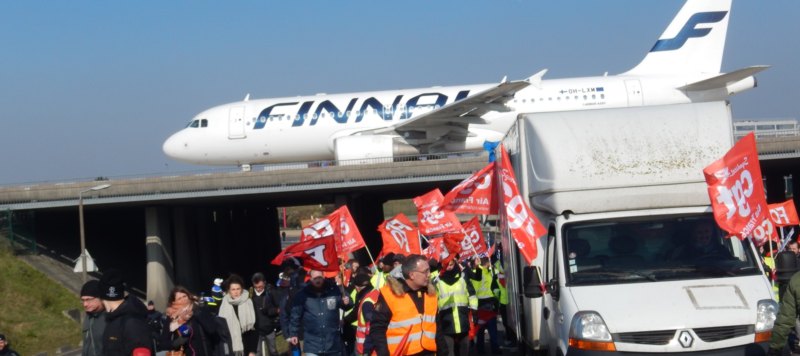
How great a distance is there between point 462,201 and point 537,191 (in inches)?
125

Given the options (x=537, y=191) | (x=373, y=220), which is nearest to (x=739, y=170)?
(x=537, y=191)

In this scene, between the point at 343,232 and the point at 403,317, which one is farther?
the point at 343,232

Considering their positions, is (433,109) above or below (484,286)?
above

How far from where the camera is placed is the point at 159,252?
39.7m

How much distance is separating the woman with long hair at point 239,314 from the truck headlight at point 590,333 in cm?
459

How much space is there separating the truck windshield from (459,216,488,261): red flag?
6.85 meters

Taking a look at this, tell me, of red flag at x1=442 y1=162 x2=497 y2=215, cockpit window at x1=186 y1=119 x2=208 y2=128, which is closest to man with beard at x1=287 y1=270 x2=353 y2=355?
red flag at x1=442 y1=162 x2=497 y2=215

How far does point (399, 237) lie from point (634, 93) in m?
21.0

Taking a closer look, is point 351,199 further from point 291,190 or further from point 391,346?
point 391,346

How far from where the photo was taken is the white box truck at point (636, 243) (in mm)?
9211

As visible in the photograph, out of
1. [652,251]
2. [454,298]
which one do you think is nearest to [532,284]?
[652,251]

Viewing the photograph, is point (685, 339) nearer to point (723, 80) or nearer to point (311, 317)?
point (311, 317)

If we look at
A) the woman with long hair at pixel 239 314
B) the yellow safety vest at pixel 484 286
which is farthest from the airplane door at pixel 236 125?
the woman with long hair at pixel 239 314

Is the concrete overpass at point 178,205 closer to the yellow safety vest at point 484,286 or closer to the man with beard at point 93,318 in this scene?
the yellow safety vest at point 484,286
